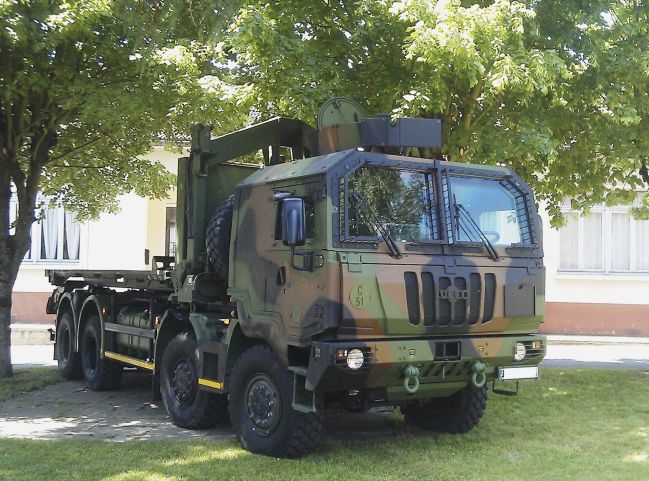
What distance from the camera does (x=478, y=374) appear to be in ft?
21.9

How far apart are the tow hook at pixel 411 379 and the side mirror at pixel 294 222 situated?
4.28ft

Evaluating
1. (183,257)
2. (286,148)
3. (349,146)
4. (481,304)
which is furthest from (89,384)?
(481,304)

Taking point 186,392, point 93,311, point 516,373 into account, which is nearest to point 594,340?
point 93,311

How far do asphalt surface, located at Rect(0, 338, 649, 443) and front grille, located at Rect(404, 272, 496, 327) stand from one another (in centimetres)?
166

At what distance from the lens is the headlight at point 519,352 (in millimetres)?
6844

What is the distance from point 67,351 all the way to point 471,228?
7.21m

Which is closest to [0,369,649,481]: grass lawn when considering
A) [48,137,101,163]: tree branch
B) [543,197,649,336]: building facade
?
[48,137,101,163]: tree branch

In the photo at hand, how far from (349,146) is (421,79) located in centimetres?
158

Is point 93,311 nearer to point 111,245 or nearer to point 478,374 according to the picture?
point 478,374

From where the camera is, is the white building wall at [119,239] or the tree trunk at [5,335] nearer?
the tree trunk at [5,335]

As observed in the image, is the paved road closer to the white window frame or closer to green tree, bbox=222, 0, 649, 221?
the white window frame

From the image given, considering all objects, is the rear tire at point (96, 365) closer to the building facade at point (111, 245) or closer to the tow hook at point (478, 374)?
the tow hook at point (478, 374)

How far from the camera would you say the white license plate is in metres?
6.81

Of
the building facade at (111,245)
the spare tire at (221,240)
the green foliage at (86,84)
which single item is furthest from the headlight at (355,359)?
the building facade at (111,245)
